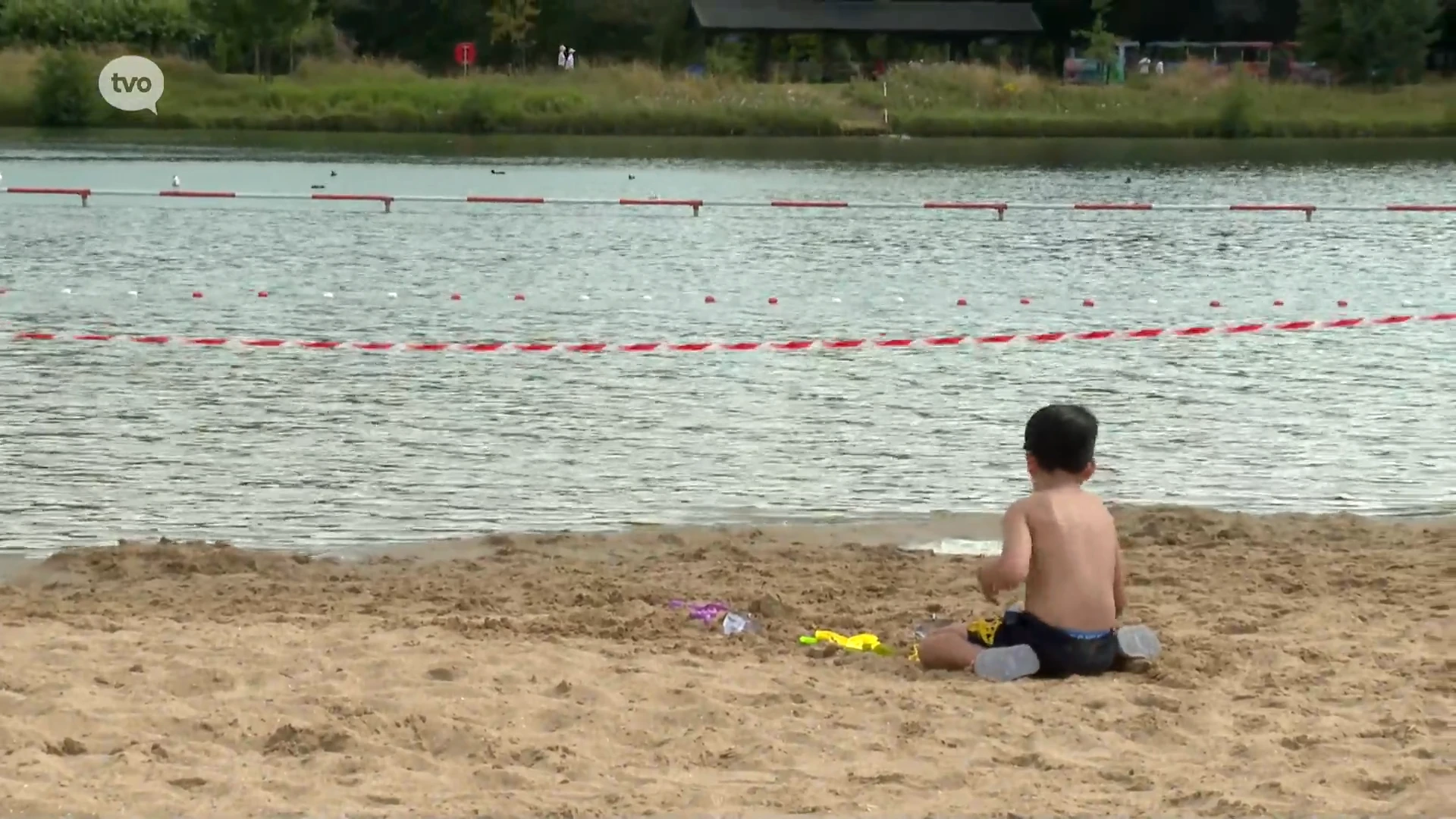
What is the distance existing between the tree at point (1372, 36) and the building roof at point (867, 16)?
1252 centimetres

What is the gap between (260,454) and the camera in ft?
42.4

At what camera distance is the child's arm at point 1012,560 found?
23.0 feet

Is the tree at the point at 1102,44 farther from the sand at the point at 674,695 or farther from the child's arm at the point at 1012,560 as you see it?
the child's arm at the point at 1012,560

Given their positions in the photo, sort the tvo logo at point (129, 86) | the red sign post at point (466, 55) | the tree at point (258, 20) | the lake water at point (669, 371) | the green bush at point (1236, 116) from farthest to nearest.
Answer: the red sign post at point (466, 55) → the tree at point (258, 20) → the green bush at point (1236, 116) → the tvo logo at point (129, 86) → the lake water at point (669, 371)

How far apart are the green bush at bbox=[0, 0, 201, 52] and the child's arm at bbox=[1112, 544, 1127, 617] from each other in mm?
71721

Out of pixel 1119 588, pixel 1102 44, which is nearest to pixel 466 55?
pixel 1102 44

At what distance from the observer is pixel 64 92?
63.8m

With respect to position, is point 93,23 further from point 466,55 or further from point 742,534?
point 742,534

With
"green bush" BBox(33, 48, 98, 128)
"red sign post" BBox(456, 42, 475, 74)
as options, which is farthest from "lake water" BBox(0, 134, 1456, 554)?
"red sign post" BBox(456, 42, 475, 74)

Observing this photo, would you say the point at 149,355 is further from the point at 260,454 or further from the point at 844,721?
the point at 844,721

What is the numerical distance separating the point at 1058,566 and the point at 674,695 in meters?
1.49

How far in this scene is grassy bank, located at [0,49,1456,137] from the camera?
6612cm

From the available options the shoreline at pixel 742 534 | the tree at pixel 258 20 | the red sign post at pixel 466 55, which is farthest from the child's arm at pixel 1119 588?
the red sign post at pixel 466 55

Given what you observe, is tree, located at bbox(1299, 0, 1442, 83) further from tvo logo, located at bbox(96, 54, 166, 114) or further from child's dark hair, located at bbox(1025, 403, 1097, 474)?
child's dark hair, located at bbox(1025, 403, 1097, 474)
